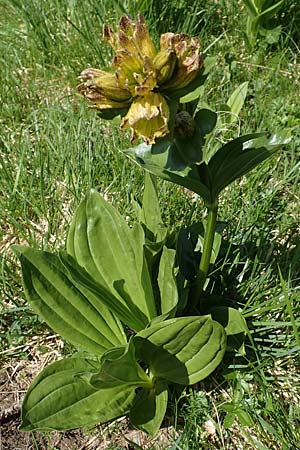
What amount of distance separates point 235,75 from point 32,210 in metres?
1.11

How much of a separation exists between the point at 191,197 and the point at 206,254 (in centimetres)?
66

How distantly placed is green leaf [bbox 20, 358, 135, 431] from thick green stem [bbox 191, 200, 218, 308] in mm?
313

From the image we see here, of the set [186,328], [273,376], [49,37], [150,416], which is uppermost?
[49,37]

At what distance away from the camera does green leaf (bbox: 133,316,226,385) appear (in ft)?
4.54

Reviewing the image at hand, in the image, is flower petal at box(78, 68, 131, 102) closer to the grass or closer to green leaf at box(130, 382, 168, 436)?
the grass

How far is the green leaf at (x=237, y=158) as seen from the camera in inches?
52.7

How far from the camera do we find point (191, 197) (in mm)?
2166

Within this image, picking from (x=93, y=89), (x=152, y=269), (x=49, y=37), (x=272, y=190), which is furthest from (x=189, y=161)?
(x=49, y=37)

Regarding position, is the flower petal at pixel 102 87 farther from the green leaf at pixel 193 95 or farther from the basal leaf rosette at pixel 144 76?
the green leaf at pixel 193 95

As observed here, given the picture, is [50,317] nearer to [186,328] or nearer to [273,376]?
[186,328]

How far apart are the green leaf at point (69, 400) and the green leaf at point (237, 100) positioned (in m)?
1.26

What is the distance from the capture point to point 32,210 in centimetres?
219

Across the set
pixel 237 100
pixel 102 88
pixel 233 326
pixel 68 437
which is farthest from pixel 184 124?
pixel 237 100

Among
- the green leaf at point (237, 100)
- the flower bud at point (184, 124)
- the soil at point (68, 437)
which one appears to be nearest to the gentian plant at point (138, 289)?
the flower bud at point (184, 124)
